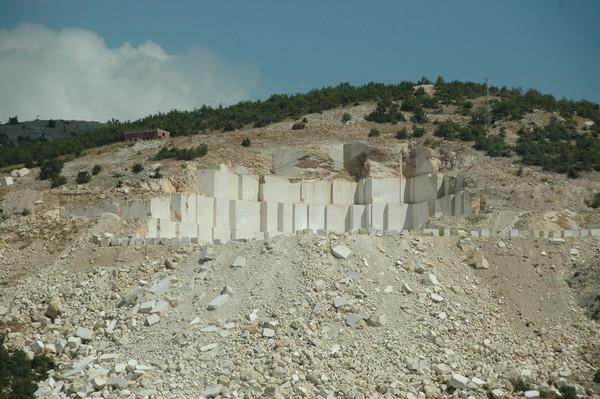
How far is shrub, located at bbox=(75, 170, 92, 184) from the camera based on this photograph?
51250mm

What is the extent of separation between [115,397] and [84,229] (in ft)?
42.2

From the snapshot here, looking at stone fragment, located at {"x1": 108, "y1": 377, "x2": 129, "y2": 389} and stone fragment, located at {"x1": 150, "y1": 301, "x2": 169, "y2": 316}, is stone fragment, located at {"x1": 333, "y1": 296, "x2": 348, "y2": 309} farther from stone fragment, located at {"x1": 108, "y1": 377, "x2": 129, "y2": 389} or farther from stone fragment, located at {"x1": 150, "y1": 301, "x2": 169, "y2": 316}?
stone fragment, located at {"x1": 108, "y1": 377, "x2": 129, "y2": 389}

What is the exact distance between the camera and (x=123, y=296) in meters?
40.2

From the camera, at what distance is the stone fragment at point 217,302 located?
1491 inches

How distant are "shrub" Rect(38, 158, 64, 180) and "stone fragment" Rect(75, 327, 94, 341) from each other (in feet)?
49.8

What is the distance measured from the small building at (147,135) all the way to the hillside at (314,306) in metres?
8.99

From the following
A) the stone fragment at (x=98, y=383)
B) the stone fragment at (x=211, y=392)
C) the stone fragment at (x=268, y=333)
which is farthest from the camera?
the stone fragment at (x=268, y=333)

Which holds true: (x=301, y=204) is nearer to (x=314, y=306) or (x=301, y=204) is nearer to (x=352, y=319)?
(x=314, y=306)

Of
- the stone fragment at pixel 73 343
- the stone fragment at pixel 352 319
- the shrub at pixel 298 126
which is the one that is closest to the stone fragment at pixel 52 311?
the stone fragment at pixel 73 343

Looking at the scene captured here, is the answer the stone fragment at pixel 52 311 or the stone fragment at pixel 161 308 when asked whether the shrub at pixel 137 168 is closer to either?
the stone fragment at pixel 52 311

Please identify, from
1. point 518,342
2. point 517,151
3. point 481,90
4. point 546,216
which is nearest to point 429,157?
point 517,151

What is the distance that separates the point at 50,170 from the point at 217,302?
17.6m

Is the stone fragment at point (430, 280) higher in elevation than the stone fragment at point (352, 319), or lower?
higher

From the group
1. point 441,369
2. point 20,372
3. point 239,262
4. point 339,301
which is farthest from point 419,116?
point 20,372
